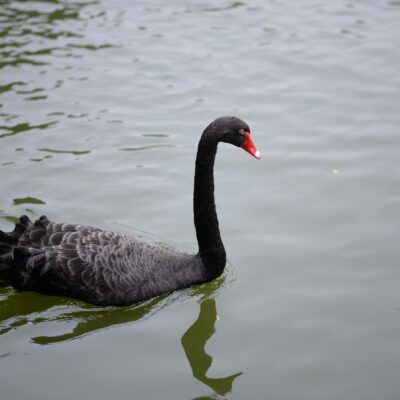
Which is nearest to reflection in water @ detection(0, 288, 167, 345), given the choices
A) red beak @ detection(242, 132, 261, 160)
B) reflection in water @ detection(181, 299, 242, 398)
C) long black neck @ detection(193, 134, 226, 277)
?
reflection in water @ detection(181, 299, 242, 398)

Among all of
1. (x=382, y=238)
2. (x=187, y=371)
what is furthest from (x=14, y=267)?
(x=382, y=238)

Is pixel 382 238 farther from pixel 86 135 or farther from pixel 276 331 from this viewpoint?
pixel 86 135

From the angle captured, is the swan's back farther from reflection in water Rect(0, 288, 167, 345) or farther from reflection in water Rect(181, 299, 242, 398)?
reflection in water Rect(181, 299, 242, 398)

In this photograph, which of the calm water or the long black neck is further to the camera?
the long black neck

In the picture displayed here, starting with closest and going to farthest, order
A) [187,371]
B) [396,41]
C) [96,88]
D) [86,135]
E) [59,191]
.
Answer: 1. [187,371]
2. [59,191]
3. [86,135]
4. [96,88]
5. [396,41]

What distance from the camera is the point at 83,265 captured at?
5426 millimetres

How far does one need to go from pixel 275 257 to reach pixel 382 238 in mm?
945

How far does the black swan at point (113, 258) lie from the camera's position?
5410 mm

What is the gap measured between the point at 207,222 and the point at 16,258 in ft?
4.84

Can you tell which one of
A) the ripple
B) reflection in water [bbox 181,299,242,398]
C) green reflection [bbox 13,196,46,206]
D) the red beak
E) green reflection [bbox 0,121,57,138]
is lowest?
reflection in water [bbox 181,299,242,398]

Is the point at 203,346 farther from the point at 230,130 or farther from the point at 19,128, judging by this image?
the point at 19,128

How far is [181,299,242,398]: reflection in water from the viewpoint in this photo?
4.71m

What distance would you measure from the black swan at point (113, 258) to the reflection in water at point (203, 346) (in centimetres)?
33

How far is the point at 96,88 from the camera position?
9375 mm
